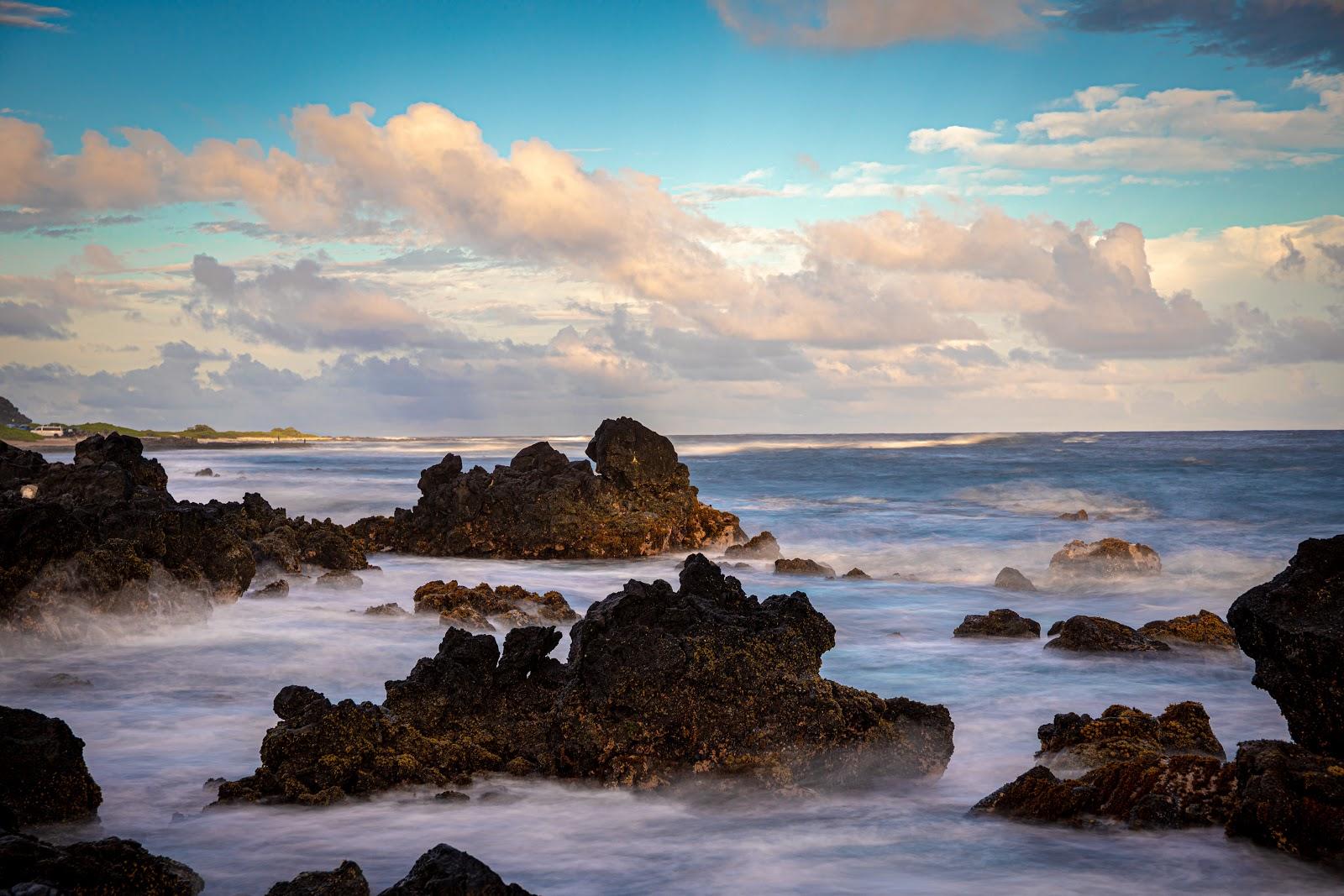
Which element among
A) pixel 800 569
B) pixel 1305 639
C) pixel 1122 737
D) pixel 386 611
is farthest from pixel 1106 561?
pixel 1305 639

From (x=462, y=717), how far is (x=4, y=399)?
94836mm

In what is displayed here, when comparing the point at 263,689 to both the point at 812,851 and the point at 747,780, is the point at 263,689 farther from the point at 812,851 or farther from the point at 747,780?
the point at 812,851

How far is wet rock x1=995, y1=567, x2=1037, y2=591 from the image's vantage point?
16828 millimetres

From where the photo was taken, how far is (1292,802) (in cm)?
499

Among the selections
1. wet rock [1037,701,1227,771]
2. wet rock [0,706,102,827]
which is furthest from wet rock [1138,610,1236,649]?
wet rock [0,706,102,827]

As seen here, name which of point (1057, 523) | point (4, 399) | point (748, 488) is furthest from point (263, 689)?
point (4, 399)

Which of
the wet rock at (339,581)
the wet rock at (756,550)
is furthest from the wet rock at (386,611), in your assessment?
the wet rock at (756,550)

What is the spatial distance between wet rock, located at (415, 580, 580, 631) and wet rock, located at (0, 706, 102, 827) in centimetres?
607

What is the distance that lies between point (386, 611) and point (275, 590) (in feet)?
6.52

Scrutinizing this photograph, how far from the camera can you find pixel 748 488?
42.0m

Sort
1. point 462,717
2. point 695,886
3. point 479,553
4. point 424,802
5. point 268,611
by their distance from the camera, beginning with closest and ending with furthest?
point 695,886 → point 424,802 → point 462,717 → point 268,611 → point 479,553

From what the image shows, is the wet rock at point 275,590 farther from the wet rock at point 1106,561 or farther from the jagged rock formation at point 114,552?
the wet rock at point 1106,561

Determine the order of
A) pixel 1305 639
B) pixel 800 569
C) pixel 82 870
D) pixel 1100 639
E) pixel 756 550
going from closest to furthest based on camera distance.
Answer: pixel 82 870
pixel 1305 639
pixel 1100 639
pixel 800 569
pixel 756 550

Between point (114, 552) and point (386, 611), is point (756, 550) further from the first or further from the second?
point (114, 552)
